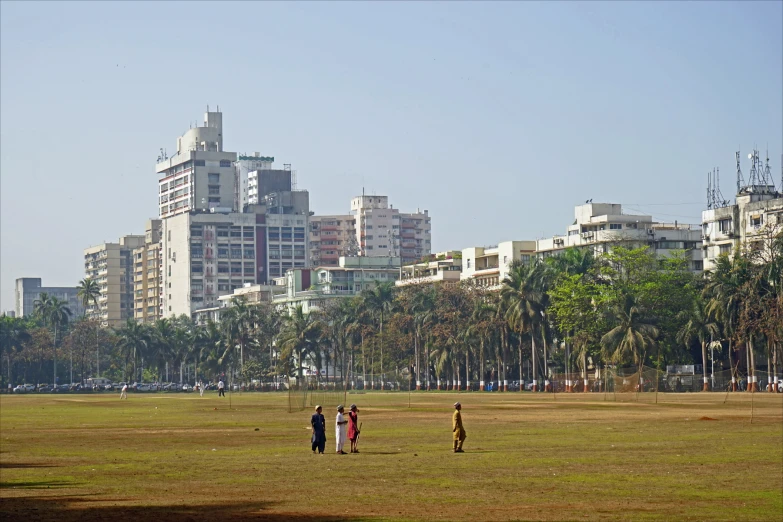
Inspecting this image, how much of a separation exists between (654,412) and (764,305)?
56646mm

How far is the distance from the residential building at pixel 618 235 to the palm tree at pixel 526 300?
23153 mm

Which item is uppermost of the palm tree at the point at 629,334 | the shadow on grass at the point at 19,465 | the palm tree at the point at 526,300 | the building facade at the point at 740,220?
the building facade at the point at 740,220

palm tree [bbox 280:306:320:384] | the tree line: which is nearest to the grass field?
the tree line

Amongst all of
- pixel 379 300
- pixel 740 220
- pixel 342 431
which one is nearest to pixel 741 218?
pixel 740 220

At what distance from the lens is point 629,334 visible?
134750mm

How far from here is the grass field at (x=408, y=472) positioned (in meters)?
27.5

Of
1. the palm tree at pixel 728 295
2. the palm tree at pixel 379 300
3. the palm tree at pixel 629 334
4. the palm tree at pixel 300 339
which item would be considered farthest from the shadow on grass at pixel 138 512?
the palm tree at pixel 300 339

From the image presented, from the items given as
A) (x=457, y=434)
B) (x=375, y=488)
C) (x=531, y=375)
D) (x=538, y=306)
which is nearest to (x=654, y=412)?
(x=457, y=434)

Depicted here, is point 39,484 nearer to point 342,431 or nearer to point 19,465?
point 19,465

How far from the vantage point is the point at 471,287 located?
179m

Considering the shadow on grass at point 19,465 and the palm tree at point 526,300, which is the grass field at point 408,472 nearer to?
the shadow on grass at point 19,465

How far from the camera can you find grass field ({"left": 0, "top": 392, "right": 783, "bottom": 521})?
27547 mm

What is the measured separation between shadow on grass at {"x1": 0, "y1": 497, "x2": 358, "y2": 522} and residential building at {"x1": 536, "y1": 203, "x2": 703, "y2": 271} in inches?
5838

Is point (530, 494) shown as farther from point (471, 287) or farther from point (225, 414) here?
point (471, 287)
